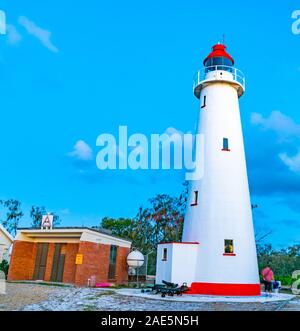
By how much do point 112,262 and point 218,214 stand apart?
8.03 meters

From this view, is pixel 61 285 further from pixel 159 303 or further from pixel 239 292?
pixel 239 292

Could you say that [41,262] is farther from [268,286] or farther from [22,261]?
[268,286]

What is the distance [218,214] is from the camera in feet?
63.5

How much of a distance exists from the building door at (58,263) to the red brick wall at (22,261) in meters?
1.86

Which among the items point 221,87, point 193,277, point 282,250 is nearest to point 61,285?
point 193,277

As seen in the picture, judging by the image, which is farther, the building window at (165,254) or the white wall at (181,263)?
the building window at (165,254)

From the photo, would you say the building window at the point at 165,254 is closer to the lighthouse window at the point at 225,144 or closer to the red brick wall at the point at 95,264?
the red brick wall at the point at 95,264

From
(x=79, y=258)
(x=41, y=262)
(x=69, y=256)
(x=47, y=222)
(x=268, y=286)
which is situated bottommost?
(x=268, y=286)

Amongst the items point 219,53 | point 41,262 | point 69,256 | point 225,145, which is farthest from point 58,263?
point 219,53

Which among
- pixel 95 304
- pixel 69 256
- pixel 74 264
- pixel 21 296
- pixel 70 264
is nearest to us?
pixel 95 304

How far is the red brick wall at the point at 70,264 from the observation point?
70.9ft

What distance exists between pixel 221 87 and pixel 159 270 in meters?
10.8

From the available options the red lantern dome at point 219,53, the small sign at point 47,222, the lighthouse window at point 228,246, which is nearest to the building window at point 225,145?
the lighthouse window at point 228,246

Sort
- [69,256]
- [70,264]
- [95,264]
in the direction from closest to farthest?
[95,264] → [70,264] → [69,256]
